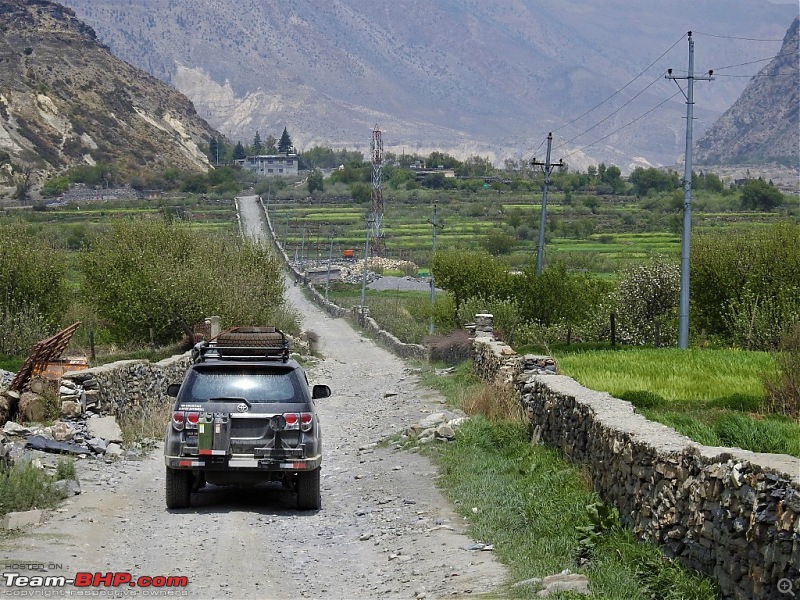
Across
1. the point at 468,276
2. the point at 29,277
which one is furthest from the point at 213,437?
the point at 468,276

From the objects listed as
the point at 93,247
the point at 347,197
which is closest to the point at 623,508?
the point at 93,247

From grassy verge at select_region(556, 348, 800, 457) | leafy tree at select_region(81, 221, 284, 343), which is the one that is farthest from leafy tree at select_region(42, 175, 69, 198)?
grassy verge at select_region(556, 348, 800, 457)

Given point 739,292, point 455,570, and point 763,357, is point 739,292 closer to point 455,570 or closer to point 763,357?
point 763,357

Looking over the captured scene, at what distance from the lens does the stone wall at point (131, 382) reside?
2442cm

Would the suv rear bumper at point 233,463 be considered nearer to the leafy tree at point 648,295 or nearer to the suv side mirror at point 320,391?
the suv side mirror at point 320,391

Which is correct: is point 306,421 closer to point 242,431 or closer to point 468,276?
point 242,431

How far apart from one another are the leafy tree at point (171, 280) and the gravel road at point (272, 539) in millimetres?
23507

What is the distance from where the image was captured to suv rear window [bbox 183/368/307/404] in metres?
15.4

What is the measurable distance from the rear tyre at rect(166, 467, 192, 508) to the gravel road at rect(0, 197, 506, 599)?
160 millimetres

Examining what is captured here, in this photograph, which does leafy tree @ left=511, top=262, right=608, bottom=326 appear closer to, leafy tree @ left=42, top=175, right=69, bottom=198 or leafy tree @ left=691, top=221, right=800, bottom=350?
leafy tree @ left=691, top=221, right=800, bottom=350

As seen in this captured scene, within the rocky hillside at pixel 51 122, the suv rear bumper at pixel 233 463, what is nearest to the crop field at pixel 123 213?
the rocky hillside at pixel 51 122

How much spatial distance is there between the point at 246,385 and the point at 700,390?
29.7 feet

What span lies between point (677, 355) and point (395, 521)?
49.2 ft

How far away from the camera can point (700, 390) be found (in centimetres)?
2105
